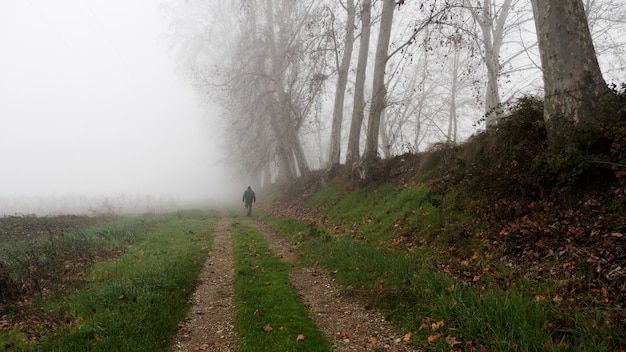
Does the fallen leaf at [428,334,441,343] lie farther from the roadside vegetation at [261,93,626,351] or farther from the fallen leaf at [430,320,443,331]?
the fallen leaf at [430,320,443,331]

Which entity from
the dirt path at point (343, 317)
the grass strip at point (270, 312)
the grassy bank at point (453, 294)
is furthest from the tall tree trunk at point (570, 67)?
the grass strip at point (270, 312)

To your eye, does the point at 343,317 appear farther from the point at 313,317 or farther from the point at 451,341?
the point at 451,341

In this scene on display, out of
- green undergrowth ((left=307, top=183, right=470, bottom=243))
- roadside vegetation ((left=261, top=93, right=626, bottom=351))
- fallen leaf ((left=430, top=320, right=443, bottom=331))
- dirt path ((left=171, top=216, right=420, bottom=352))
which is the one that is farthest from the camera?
green undergrowth ((left=307, top=183, right=470, bottom=243))

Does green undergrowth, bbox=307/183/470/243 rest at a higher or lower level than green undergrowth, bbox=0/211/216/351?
higher

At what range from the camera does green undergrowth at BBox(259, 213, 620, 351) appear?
3545 mm

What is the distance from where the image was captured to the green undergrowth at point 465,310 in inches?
140

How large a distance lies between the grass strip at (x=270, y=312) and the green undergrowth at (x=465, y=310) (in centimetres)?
123

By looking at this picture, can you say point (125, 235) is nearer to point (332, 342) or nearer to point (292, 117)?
point (332, 342)

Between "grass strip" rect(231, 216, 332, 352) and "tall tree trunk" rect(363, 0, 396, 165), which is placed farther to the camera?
"tall tree trunk" rect(363, 0, 396, 165)

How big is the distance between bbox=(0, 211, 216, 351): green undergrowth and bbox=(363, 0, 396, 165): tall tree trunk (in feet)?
25.4

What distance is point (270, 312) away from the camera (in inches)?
216


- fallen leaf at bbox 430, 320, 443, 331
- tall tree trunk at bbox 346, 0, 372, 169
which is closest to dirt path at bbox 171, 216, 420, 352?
fallen leaf at bbox 430, 320, 443, 331

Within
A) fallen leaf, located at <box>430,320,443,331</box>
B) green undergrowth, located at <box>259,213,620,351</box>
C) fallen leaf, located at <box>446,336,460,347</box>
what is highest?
green undergrowth, located at <box>259,213,620,351</box>

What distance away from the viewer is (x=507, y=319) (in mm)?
3887
